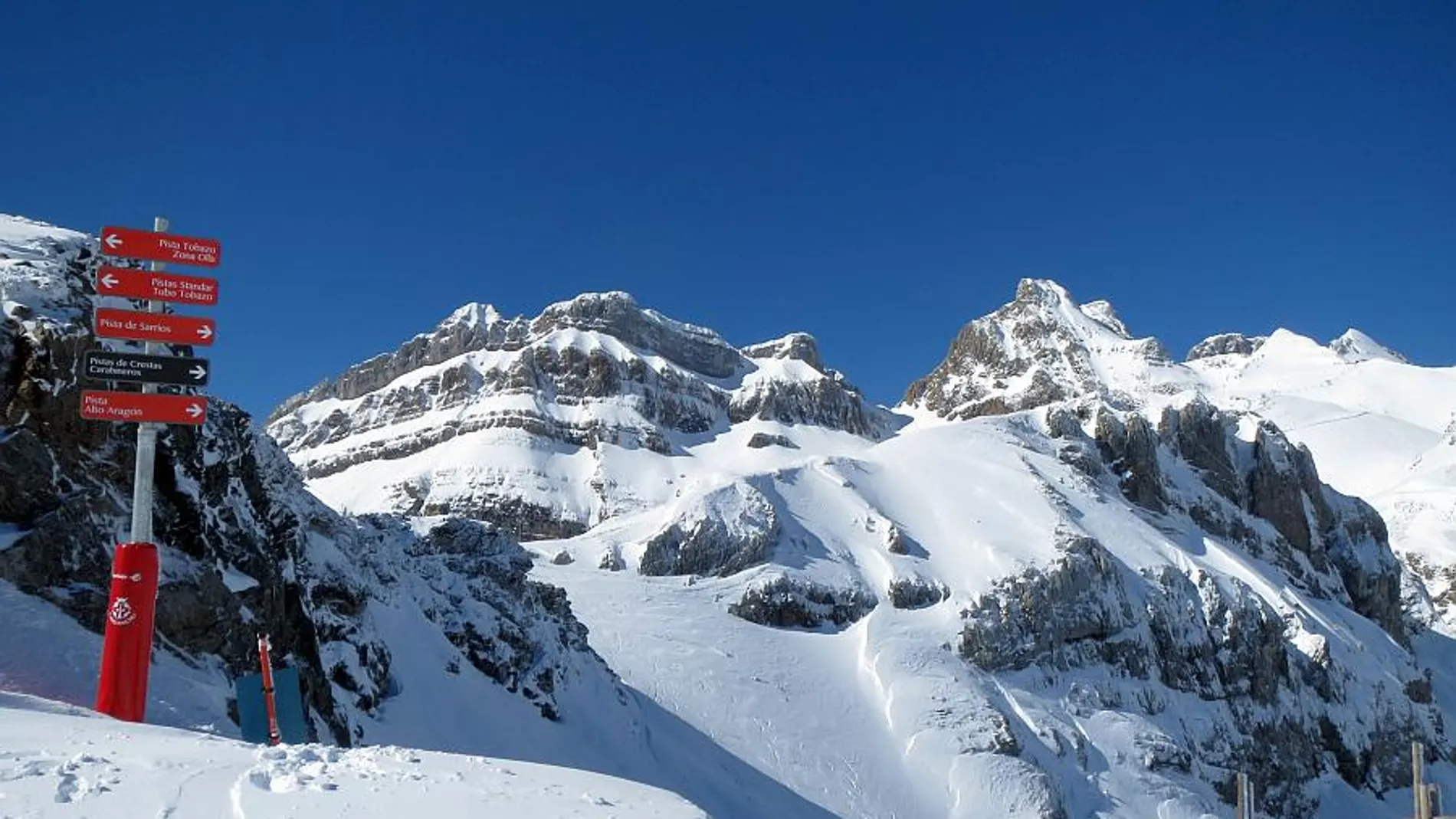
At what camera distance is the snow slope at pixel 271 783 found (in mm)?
7754

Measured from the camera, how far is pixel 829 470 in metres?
70.6

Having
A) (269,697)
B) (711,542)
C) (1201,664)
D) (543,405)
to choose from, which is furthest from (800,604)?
(543,405)

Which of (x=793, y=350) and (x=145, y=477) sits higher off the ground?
(x=793, y=350)

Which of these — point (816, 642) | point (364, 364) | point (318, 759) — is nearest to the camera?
point (318, 759)

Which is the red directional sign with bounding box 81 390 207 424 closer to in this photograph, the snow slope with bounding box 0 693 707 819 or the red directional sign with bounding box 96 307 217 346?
the red directional sign with bounding box 96 307 217 346

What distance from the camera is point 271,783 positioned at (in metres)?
8.35

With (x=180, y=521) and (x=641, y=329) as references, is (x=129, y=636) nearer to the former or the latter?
(x=180, y=521)

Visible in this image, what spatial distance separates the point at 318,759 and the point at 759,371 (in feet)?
479

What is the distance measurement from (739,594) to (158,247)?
46111 mm

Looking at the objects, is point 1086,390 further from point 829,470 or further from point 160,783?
point 160,783

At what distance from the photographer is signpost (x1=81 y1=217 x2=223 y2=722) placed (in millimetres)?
11703

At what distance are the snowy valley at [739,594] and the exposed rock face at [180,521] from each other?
0.20 ft

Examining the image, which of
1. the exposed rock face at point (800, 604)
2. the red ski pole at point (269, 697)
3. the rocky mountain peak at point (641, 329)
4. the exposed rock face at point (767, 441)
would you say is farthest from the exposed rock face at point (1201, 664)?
the rocky mountain peak at point (641, 329)

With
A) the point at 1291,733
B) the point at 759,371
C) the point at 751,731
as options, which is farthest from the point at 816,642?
the point at 759,371
